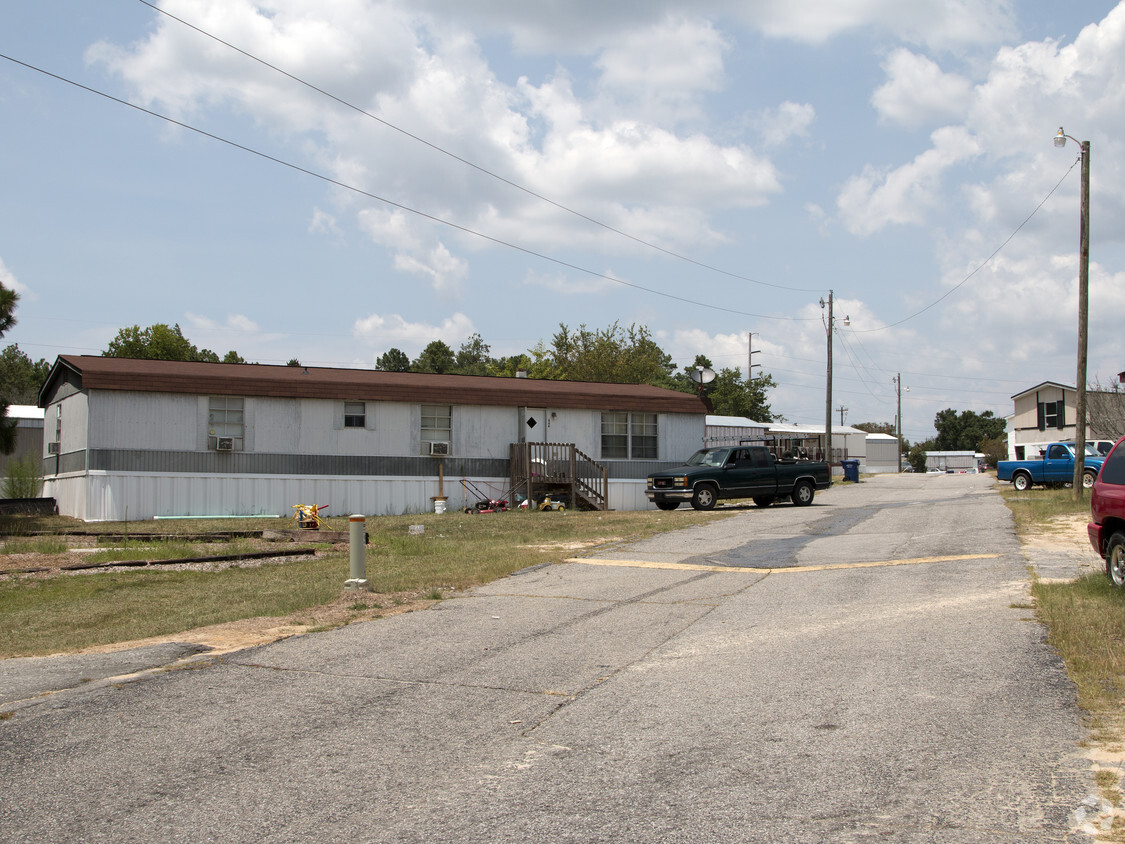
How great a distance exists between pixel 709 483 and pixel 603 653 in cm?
1822

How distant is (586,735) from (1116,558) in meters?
7.12

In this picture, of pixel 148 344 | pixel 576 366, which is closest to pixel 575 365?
pixel 576 366

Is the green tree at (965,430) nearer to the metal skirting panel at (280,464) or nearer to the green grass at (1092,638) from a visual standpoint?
the metal skirting panel at (280,464)

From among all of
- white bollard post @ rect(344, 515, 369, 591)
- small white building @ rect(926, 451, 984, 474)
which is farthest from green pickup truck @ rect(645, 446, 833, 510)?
small white building @ rect(926, 451, 984, 474)

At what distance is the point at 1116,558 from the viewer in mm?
9891

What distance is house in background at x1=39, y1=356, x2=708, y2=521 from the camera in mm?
24188

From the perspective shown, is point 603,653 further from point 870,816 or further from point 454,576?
point 454,576

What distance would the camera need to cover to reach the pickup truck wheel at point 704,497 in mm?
25719

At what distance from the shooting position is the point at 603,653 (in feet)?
26.0

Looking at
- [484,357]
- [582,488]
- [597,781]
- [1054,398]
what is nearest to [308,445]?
[582,488]

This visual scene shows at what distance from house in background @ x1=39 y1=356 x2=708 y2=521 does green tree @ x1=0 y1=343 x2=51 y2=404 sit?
1513 inches

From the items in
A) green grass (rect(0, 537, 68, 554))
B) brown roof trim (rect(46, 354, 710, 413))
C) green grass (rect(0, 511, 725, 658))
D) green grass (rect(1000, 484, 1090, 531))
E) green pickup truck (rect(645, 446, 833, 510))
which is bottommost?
green grass (rect(0, 511, 725, 658))

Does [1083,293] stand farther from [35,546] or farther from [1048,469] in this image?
[35,546]

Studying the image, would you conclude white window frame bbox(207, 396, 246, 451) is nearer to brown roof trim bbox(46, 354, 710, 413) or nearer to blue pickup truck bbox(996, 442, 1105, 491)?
brown roof trim bbox(46, 354, 710, 413)
